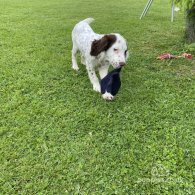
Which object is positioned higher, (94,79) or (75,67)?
→ (94,79)

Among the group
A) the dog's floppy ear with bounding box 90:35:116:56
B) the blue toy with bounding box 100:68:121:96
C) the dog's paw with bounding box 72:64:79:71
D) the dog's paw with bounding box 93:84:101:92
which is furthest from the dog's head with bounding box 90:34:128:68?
the dog's paw with bounding box 72:64:79:71

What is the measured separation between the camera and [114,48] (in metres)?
3.99

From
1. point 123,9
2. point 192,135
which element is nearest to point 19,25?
point 123,9

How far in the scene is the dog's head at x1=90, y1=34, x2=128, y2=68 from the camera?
13.0 feet

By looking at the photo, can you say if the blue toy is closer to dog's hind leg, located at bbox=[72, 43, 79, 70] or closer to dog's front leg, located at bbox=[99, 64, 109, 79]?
dog's front leg, located at bbox=[99, 64, 109, 79]

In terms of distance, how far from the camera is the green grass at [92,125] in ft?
9.39

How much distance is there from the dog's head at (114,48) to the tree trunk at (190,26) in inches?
105

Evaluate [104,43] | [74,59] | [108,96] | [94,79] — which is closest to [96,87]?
[94,79]

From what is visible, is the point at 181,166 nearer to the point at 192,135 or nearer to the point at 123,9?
the point at 192,135

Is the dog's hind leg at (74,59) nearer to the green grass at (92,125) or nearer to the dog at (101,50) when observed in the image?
the green grass at (92,125)

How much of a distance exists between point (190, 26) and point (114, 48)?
297 centimetres

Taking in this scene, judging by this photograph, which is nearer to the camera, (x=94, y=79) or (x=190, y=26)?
(x=94, y=79)

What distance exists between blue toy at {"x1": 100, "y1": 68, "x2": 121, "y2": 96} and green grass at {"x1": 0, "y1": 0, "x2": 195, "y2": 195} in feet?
0.50

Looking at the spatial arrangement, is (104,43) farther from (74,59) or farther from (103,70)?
(74,59)
